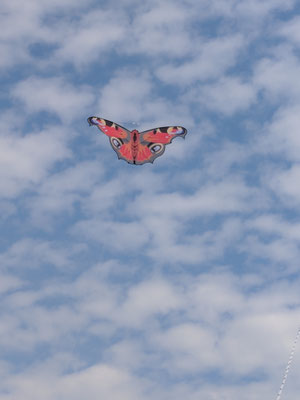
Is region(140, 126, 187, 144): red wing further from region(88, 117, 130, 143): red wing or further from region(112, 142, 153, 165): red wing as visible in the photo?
region(88, 117, 130, 143): red wing

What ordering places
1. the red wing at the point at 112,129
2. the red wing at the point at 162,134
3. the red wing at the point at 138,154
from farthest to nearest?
the red wing at the point at 162,134, the red wing at the point at 138,154, the red wing at the point at 112,129

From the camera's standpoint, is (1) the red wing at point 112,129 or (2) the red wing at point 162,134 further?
(2) the red wing at point 162,134

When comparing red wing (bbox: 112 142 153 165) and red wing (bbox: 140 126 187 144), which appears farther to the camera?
red wing (bbox: 140 126 187 144)

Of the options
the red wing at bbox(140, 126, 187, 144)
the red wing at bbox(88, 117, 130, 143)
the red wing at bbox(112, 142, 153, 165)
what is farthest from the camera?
the red wing at bbox(140, 126, 187, 144)

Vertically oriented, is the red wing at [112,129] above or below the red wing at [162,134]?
above

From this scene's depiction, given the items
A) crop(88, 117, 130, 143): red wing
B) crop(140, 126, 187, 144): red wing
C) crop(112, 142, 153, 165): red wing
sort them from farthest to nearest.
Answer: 1. crop(140, 126, 187, 144): red wing
2. crop(112, 142, 153, 165): red wing
3. crop(88, 117, 130, 143): red wing

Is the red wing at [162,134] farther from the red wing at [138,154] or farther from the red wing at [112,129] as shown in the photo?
the red wing at [112,129]

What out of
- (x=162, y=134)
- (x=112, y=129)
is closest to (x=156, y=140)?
(x=162, y=134)
